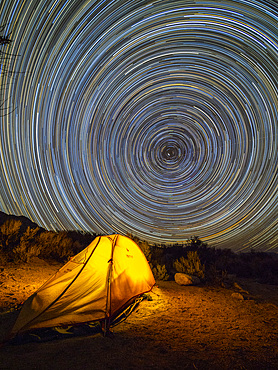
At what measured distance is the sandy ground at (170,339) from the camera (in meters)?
4.08

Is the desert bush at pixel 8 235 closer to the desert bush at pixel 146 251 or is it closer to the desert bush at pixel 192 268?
the desert bush at pixel 146 251

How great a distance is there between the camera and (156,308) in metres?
7.08

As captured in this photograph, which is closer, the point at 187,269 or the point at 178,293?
the point at 178,293

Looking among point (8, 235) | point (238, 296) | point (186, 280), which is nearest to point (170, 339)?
point (238, 296)

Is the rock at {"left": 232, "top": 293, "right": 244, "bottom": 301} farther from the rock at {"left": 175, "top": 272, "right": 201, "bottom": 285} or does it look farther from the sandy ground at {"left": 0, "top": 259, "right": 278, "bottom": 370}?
the rock at {"left": 175, "top": 272, "right": 201, "bottom": 285}

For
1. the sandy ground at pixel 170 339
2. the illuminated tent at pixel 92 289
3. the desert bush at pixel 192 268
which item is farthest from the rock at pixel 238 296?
the illuminated tent at pixel 92 289

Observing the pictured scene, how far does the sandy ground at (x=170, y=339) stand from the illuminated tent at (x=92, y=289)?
0.45 meters

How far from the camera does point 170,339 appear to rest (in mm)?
5113

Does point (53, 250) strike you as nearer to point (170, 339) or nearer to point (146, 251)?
point (146, 251)

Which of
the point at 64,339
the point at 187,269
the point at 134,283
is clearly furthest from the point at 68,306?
the point at 187,269

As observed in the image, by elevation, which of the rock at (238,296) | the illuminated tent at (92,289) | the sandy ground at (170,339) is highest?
the illuminated tent at (92,289)

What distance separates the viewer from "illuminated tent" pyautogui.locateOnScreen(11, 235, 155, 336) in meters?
5.46

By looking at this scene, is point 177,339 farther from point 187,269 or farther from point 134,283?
point 187,269

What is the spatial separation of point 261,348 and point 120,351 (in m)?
2.87
